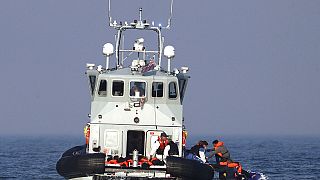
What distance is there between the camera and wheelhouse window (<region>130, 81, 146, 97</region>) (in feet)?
98.9

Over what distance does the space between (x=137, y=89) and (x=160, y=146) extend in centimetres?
231

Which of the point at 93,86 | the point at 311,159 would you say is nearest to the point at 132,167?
the point at 93,86

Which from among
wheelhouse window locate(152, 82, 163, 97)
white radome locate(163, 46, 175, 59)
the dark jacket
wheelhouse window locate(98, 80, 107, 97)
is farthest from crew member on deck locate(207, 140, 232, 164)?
wheelhouse window locate(98, 80, 107, 97)

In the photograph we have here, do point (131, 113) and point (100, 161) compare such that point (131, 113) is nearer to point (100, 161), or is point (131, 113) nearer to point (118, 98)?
point (118, 98)

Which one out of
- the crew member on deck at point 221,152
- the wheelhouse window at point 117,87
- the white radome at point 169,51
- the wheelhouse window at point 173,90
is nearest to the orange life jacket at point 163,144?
the wheelhouse window at point 173,90

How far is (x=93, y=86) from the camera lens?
104 feet

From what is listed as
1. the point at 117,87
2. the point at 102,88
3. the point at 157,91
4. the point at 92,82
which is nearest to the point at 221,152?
the point at 157,91

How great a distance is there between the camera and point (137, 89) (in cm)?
3025

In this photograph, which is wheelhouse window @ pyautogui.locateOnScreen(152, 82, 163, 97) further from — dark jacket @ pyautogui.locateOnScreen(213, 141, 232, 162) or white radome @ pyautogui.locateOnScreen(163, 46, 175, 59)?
dark jacket @ pyautogui.locateOnScreen(213, 141, 232, 162)

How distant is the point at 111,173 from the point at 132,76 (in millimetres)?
4304

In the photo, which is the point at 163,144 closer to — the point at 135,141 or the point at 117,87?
the point at 135,141

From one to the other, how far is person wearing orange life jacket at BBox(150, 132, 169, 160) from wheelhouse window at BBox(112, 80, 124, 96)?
84.2 inches

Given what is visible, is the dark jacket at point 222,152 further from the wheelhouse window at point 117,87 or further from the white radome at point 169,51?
the wheelhouse window at point 117,87

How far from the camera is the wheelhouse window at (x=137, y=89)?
98.9ft
